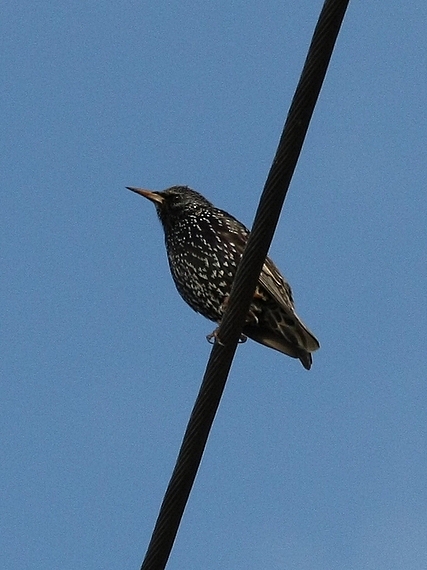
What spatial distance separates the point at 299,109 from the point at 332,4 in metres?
0.43

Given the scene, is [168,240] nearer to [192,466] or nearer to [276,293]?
[276,293]

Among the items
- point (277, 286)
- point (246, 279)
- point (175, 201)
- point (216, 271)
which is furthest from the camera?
point (175, 201)

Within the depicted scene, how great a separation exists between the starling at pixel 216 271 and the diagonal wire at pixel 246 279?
254 cm

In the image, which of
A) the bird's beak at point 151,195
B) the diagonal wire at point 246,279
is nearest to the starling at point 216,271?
the bird's beak at point 151,195

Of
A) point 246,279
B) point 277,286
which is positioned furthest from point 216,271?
point 246,279

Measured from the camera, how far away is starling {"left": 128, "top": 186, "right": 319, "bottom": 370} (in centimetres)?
806

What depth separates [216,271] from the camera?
334 inches

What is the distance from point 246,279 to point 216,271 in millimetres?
3257

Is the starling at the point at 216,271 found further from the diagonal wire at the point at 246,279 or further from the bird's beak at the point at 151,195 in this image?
the diagonal wire at the point at 246,279

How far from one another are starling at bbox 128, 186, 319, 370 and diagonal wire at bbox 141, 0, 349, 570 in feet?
8.33

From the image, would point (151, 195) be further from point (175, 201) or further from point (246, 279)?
point (246, 279)

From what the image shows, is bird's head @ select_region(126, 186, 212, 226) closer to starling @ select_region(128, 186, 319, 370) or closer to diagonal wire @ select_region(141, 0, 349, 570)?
starling @ select_region(128, 186, 319, 370)

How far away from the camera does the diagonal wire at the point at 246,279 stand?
4.79 meters

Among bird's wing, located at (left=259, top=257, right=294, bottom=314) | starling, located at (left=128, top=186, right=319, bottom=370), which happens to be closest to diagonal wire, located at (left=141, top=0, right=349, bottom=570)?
starling, located at (left=128, top=186, right=319, bottom=370)
